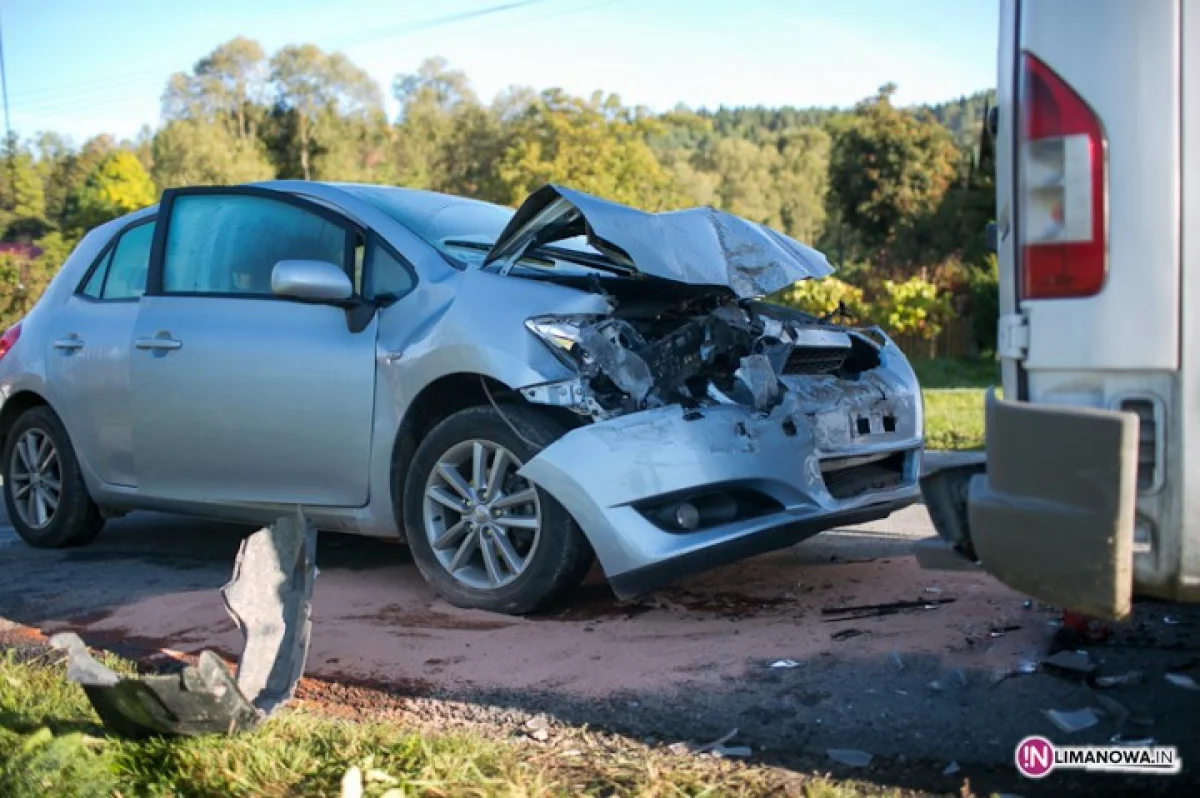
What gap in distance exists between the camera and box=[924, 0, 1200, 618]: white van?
2.42m

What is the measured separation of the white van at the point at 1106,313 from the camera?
242cm

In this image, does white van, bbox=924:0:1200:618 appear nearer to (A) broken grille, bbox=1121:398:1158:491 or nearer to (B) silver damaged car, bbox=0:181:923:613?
(A) broken grille, bbox=1121:398:1158:491

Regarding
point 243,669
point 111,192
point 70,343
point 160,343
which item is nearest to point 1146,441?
point 243,669

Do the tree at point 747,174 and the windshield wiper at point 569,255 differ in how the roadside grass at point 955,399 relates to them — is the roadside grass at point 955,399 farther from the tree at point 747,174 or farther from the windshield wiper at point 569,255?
the tree at point 747,174

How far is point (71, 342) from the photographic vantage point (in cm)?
600

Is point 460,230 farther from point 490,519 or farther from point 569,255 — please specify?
point 490,519

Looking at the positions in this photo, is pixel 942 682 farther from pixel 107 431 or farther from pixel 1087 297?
pixel 107 431

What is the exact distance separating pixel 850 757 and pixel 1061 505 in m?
0.93

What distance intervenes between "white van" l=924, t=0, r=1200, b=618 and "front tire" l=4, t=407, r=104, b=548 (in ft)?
16.7

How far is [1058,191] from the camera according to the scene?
256 cm

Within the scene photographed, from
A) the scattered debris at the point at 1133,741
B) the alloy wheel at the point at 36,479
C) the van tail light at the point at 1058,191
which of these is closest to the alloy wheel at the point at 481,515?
the scattered debris at the point at 1133,741

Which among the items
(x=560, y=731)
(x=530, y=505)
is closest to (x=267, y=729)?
(x=560, y=731)

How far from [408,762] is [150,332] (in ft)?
11.1

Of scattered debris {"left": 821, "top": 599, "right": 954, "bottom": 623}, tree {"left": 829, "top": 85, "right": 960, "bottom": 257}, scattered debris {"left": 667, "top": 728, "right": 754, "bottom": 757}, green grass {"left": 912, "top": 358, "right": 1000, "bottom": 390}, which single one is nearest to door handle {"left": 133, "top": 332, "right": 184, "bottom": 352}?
scattered debris {"left": 821, "top": 599, "right": 954, "bottom": 623}
